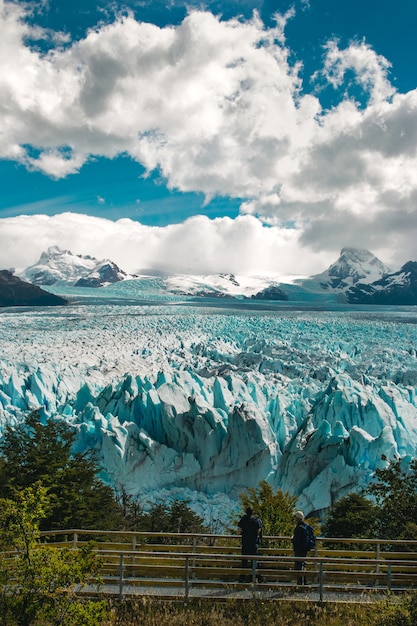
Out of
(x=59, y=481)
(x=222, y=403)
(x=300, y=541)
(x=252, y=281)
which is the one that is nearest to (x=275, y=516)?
(x=59, y=481)

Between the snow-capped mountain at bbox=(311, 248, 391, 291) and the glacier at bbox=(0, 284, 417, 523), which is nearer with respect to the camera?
the glacier at bbox=(0, 284, 417, 523)

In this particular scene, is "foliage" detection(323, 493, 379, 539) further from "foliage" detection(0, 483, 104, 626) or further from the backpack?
"foliage" detection(0, 483, 104, 626)

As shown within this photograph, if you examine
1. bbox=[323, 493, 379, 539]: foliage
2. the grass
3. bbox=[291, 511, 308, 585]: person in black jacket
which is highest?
bbox=[291, 511, 308, 585]: person in black jacket

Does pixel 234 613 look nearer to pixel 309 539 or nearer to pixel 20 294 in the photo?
pixel 309 539

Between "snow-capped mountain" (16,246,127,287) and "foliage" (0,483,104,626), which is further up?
"snow-capped mountain" (16,246,127,287)

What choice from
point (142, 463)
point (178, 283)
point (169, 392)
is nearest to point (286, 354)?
point (169, 392)

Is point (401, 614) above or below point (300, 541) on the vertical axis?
above

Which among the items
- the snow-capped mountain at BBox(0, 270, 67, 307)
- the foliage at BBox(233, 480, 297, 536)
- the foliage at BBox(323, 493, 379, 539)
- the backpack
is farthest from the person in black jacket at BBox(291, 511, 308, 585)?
the snow-capped mountain at BBox(0, 270, 67, 307)
